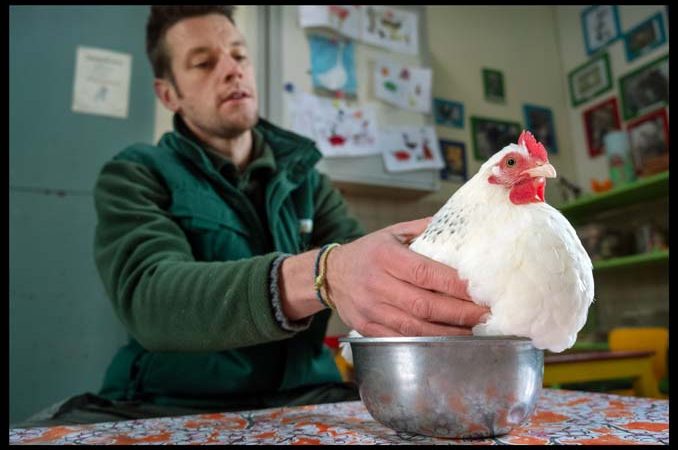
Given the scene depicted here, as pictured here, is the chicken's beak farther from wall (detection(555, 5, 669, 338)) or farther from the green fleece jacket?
wall (detection(555, 5, 669, 338))

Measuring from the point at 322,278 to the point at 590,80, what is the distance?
248 centimetres

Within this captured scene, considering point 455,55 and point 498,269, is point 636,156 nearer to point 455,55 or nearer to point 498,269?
point 455,55

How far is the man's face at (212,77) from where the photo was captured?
1089mm

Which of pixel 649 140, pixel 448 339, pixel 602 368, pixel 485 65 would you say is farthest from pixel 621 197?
pixel 448 339

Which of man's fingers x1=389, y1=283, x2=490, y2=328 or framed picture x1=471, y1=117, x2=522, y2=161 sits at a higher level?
framed picture x1=471, y1=117, x2=522, y2=161

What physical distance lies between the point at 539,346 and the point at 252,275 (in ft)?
1.15

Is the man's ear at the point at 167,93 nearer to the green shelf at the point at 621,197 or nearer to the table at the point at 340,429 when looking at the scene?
the table at the point at 340,429

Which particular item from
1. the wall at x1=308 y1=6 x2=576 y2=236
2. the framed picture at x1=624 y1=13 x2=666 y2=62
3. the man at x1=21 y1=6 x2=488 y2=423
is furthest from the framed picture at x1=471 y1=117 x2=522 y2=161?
the man at x1=21 y1=6 x2=488 y2=423

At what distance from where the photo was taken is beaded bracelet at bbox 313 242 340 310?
592mm

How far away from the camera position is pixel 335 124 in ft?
6.02

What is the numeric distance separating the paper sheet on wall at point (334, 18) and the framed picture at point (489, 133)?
2.48 ft

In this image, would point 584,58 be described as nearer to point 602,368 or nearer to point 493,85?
point 493,85

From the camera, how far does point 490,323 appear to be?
1.53ft

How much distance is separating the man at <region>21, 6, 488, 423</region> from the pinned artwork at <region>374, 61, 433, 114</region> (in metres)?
0.82
